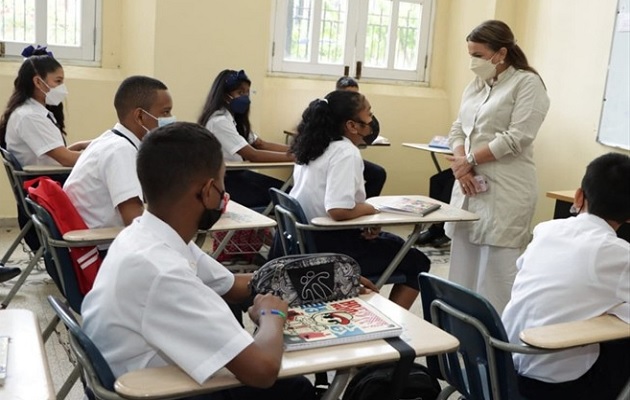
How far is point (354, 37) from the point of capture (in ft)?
20.2

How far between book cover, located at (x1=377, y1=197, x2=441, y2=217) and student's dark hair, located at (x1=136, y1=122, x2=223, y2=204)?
1725 millimetres

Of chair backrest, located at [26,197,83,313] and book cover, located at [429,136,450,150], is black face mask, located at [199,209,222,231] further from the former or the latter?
book cover, located at [429,136,450,150]

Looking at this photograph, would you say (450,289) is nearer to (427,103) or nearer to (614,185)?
(614,185)

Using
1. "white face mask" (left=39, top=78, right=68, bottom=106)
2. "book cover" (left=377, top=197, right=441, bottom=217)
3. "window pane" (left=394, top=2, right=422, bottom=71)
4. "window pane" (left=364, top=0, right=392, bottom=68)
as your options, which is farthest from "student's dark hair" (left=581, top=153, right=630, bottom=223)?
"window pane" (left=394, top=2, right=422, bottom=71)

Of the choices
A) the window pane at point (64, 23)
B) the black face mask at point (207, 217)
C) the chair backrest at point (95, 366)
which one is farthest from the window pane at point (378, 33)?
the chair backrest at point (95, 366)

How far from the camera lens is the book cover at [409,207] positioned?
320cm

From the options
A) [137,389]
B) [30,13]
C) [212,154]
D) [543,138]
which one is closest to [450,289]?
[212,154]

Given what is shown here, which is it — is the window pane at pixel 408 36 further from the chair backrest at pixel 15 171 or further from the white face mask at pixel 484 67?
the chair backrest at pixel 15 171

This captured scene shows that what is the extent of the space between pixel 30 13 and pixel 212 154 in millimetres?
4385

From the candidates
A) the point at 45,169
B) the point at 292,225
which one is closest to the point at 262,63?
the point at 45,169

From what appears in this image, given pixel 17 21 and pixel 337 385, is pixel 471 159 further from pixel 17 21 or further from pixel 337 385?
pixel 17 21

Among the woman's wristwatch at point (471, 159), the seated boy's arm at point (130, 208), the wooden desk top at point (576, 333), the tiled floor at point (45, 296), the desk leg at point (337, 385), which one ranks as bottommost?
the tiled floor at point (45, 296)

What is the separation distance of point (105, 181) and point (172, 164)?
1.15 m

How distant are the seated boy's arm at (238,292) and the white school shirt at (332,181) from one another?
110 centimetres
